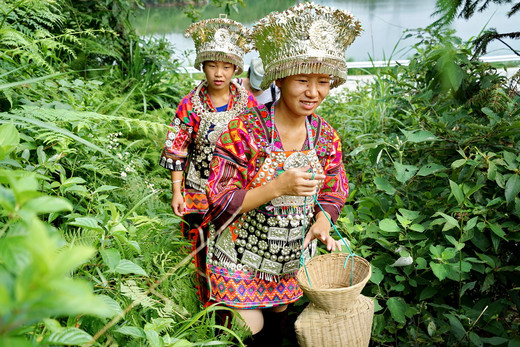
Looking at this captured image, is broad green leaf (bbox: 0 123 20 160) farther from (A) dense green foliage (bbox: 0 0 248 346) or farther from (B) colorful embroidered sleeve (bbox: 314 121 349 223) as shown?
(B) colorful embroidered sleeve (bbox: 314 121 349 223)

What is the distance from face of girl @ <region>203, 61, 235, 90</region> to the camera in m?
3.10

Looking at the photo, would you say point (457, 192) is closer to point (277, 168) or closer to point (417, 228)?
point (417, 228)

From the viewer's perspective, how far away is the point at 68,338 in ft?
3.33

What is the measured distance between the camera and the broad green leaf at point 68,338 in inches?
39.1

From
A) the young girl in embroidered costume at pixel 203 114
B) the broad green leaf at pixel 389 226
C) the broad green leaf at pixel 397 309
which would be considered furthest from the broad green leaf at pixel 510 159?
the young girl in embroidered costume at pixel 203 114

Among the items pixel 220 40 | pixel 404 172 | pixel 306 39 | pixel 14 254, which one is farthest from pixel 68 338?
pixel 220 40

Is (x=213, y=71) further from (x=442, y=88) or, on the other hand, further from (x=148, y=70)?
(x=148, y=70)

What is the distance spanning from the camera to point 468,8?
2174 mm

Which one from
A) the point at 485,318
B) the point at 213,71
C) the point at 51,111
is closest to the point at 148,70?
the point at 213,71

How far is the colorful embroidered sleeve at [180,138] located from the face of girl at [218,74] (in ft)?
0.62

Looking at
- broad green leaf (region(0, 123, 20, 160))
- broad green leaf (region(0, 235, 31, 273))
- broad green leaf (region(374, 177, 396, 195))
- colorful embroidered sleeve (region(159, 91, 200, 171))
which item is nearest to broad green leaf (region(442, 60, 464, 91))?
broad green leaf (region(374, 177, 396, 195))

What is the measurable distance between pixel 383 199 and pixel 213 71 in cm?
136

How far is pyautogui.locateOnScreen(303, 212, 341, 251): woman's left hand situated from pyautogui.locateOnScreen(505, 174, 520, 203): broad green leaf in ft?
2.49

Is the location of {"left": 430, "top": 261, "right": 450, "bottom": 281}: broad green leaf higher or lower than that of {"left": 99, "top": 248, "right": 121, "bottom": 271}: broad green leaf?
lower
